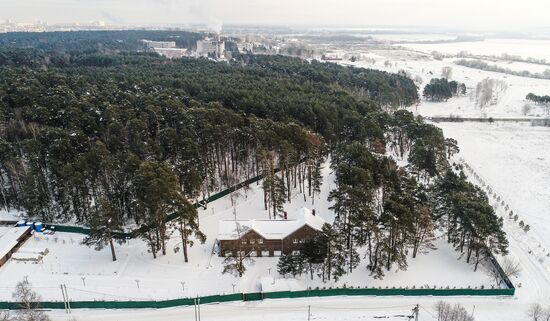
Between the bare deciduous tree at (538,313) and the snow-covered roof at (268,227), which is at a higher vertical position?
the snow-covered roof at (268,227)

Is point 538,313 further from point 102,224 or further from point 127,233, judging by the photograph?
point 127,233

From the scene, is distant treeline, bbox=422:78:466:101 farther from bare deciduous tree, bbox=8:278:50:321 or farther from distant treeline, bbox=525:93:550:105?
bare deciduous tree, bbox=8:278:50:321

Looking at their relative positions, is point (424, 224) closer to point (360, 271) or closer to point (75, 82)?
point (360, 271)

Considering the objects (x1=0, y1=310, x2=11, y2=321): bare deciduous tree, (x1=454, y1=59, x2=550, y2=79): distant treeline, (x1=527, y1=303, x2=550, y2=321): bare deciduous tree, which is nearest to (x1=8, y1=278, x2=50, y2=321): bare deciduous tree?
(x1=0, y1=310, x2=11, y2=321): bare deciduous tree

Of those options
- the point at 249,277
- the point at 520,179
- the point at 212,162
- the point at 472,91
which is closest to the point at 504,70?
the point at 472,91

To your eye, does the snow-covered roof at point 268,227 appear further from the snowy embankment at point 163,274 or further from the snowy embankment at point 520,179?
the snowy embankment at point 520,179

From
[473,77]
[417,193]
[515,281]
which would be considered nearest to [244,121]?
[417,193]

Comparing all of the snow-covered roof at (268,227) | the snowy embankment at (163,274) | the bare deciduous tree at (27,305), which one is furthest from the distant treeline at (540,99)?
the bare deciduous tree at (27,305)
